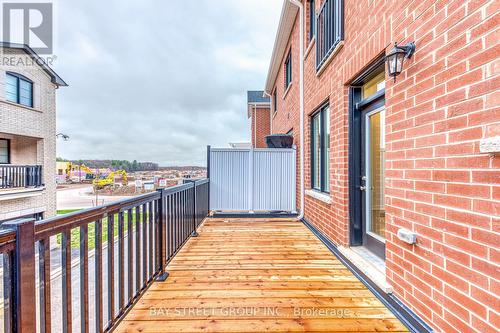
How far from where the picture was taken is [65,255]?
52.7 inches

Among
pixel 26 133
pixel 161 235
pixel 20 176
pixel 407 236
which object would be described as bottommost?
pixel 161 235

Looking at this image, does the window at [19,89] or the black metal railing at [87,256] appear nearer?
the black metal railing at [87,256]

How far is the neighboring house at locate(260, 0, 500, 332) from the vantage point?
1.29m

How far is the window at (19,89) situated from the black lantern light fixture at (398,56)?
12.9 m

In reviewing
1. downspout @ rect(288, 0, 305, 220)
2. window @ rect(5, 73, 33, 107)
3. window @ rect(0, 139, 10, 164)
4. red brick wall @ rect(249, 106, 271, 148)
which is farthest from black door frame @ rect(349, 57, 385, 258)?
window @ rect(0, 139, 10, 164)

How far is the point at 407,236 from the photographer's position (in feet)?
6.14

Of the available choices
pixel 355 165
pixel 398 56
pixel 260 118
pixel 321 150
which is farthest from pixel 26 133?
pixel 398 56

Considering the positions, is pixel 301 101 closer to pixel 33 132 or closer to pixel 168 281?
pixel 168 281

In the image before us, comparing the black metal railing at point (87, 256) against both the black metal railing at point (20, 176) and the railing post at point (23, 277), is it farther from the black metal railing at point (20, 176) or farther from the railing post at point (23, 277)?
the black metal railing at point (20, 176)

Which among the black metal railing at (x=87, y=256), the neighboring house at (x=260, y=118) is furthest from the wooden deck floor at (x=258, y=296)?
the neighboring house at (x=260, y=118)

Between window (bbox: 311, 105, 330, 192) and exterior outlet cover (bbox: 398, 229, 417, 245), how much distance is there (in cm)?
207

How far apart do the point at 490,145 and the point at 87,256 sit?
2.17 meters

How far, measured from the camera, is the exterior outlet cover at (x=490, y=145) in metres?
1.17

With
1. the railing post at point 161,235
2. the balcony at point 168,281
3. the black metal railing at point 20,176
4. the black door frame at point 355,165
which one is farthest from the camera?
the black metal railing at point 20,176
